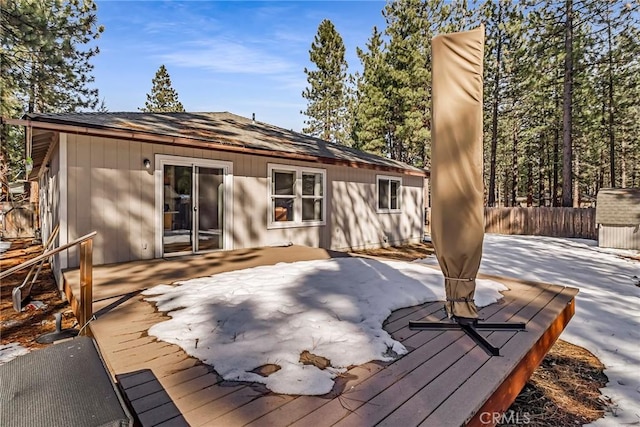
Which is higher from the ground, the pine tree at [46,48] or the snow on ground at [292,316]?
the pine tree at [46,48]

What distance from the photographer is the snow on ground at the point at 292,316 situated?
208 centimetres

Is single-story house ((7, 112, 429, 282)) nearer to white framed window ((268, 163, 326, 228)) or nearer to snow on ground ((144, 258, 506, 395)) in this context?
white framed window ((268, 163, 326, 228))

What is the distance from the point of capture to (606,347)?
388 centimetres

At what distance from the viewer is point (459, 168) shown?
2.30 meters

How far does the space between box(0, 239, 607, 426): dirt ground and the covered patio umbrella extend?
1.04m

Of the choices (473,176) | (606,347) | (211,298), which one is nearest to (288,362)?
(211,298)

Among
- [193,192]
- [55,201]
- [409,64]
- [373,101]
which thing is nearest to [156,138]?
[193,192]

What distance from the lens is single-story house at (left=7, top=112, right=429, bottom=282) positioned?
502cm

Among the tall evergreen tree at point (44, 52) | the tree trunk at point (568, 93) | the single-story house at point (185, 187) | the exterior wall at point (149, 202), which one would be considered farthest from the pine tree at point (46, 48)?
the tree trunk at point (568, 93)

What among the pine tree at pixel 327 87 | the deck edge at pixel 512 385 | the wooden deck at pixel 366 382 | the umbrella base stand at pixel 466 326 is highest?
the pine tree at pixel 327 87

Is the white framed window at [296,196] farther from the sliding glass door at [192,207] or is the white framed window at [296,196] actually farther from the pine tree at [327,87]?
the pine tree at [327,87]

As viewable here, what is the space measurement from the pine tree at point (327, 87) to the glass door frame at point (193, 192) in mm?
18687

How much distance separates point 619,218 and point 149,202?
14.1 metres

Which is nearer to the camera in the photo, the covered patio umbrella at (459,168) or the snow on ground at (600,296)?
the covered patio umbrella at (459,168)
